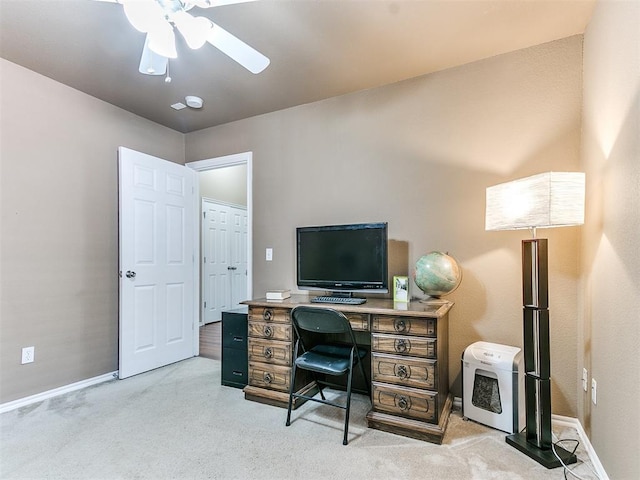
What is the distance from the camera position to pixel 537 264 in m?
1.89

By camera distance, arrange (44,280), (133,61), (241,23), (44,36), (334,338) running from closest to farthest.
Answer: (241,23) < (44,36) < (133,61) < (44,280) < (334,338)

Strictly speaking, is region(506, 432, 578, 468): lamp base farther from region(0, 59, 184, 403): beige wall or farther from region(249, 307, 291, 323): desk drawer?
region(0, 59, 184, 403): beige wall

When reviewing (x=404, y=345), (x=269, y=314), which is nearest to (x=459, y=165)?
(x=404, y=345)

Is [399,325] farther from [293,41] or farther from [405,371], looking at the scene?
[293,41]

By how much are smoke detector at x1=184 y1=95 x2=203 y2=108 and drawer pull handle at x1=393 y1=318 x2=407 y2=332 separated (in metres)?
2.53

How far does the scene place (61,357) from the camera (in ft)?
9.12

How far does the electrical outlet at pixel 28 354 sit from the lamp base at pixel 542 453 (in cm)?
337

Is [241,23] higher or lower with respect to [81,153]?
higher

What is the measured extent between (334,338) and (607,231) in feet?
6.45

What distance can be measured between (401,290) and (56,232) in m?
2.79

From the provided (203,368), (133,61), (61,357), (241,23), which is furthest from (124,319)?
(241,23)

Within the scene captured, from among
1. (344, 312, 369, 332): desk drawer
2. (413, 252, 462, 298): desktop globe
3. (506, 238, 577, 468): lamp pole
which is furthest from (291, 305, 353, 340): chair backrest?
(506, 238, 577, 468): lamp pole

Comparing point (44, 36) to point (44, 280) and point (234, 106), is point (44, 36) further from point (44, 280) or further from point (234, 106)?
point (44, 280)

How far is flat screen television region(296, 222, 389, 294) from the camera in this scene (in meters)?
2.50
